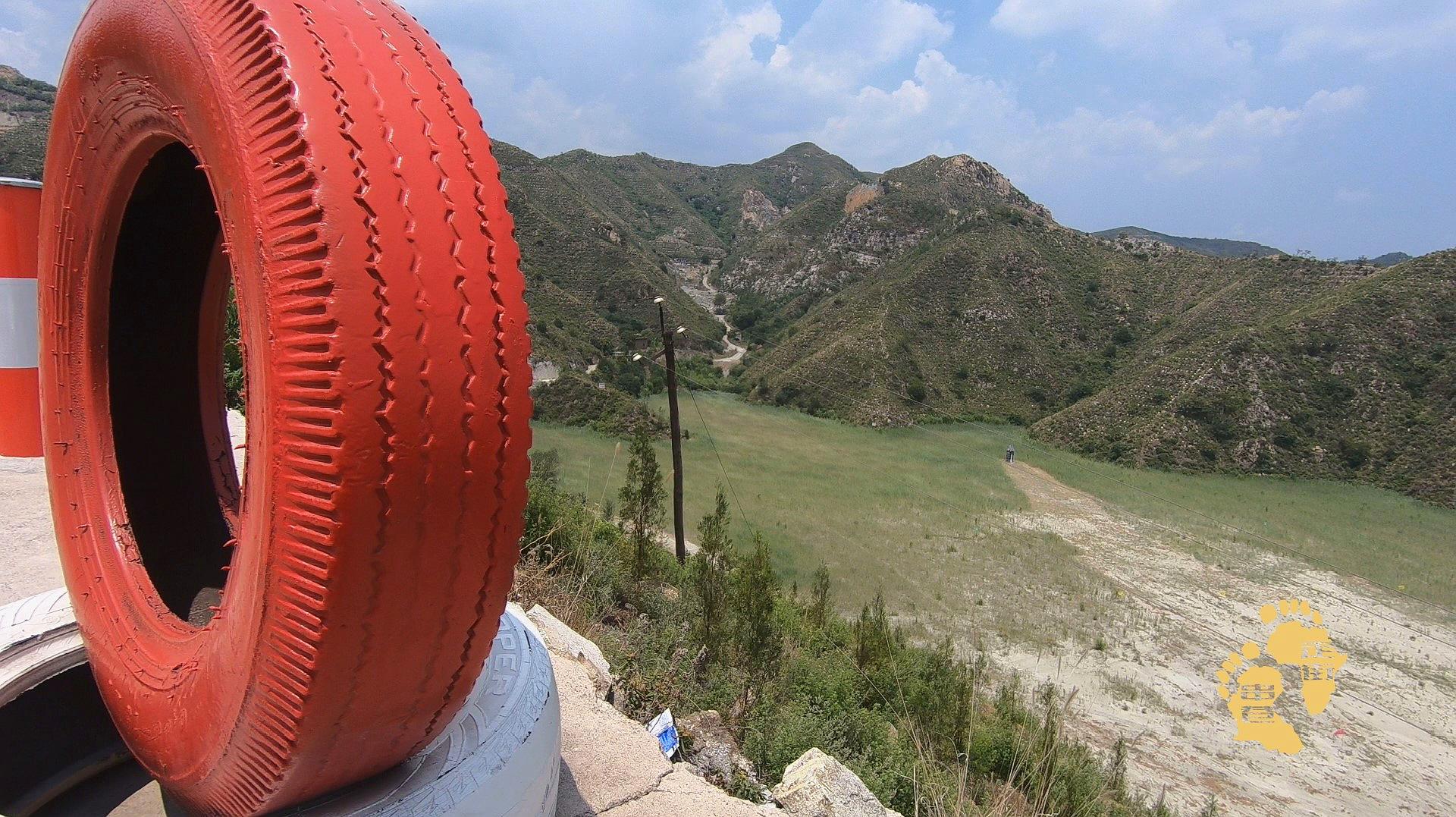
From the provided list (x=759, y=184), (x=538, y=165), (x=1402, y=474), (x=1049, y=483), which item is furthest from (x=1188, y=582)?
(x=759, y=184)

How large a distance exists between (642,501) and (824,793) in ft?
20.8

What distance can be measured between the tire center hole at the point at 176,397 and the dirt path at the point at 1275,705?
11011mm

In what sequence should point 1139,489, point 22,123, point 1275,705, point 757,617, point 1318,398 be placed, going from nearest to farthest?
point 757,617 < point 1275,705 < point 1139,489 < point 1318,398 < point 22,123

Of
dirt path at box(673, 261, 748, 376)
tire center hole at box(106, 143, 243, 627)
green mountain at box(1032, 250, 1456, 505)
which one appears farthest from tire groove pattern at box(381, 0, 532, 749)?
dirt path at box(673, 261, 748, 376)

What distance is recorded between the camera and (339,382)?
5.56 feet

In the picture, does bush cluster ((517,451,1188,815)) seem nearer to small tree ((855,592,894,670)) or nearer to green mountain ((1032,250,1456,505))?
small tree ((855,592,894,670))

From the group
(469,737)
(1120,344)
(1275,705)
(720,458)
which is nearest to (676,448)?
(1275,705)

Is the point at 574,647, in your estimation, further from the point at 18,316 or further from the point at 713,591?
the point at 18,316

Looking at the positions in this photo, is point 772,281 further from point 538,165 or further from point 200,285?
point 200,285

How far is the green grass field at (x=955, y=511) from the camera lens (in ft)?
57.7

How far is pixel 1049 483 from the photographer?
97.7 ft

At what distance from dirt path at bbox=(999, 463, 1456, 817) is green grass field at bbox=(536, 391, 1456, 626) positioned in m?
1.37

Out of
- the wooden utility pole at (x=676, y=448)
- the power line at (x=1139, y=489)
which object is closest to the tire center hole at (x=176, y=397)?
the wooden utility pole at (x=676, y=448)

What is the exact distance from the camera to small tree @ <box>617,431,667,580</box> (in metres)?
10.3
